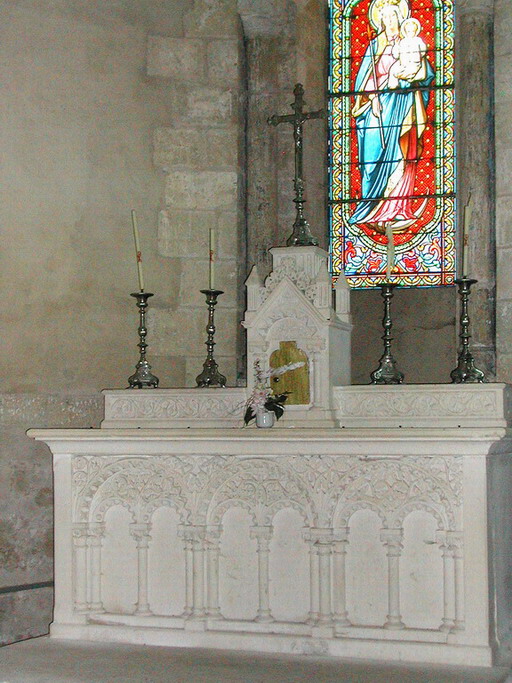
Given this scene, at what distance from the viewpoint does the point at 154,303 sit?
8.48m

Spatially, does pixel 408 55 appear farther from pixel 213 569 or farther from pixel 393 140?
pixel 213 569

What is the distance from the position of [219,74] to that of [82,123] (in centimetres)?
116

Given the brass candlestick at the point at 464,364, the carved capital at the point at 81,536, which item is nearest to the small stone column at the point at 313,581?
the brass candlestick at the point at 464,364

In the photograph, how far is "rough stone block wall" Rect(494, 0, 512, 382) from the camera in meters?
7.92

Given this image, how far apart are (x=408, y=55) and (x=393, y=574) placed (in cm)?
435

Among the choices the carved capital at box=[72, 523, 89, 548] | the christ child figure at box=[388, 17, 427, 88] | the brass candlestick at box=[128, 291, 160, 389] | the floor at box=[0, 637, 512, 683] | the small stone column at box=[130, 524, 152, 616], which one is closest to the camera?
the floor at box=[0, 637, 512, 683]

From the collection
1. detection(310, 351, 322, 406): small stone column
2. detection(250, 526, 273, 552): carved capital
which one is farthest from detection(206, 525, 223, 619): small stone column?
detection(310, 351, 322, 406): small stone column

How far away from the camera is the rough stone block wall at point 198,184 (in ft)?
28.0

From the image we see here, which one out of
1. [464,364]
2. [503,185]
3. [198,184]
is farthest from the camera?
[198,184]

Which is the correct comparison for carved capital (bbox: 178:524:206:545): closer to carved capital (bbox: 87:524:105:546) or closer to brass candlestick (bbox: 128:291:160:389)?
carved capital (bbox: 87:524:105:546)

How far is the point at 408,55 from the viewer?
8961mm

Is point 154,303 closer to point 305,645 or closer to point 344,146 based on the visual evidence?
point 344,146

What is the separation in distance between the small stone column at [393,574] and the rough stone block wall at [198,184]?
8.58 ft

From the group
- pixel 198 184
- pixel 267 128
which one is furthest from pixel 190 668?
pixel 267 128
